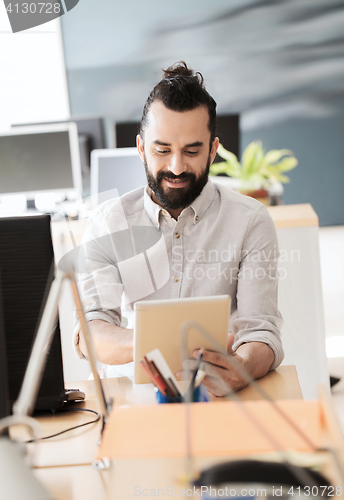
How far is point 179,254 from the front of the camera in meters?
1.39

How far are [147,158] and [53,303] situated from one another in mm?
935

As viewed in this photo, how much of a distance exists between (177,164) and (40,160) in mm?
1976

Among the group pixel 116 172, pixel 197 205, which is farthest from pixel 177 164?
pixel 116 172

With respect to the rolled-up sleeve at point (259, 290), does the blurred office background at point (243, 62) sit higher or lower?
higher

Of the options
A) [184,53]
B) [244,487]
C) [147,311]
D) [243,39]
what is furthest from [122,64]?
[244,487]

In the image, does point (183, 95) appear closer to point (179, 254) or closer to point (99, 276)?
point (179, 254)

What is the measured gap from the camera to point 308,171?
529 cm

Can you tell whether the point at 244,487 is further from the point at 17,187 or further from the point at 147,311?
the point at 17,187

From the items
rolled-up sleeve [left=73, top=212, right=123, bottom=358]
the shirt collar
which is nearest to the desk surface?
rolled-up sleeve [left=73, top=212, right=123, bottom=358]

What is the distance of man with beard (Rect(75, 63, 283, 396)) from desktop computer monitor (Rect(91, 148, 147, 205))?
1.13 metres

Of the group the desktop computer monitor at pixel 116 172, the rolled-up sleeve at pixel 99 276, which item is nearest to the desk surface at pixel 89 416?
the rolled-up sleeve at pixel 99 276

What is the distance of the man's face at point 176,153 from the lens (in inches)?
52.3

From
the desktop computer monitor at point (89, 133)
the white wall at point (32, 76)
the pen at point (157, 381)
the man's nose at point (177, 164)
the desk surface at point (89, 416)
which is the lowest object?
the desk surface at point (89, 416)

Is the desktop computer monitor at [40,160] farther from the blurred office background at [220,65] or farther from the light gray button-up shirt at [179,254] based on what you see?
the blurred office background at [220,65]
